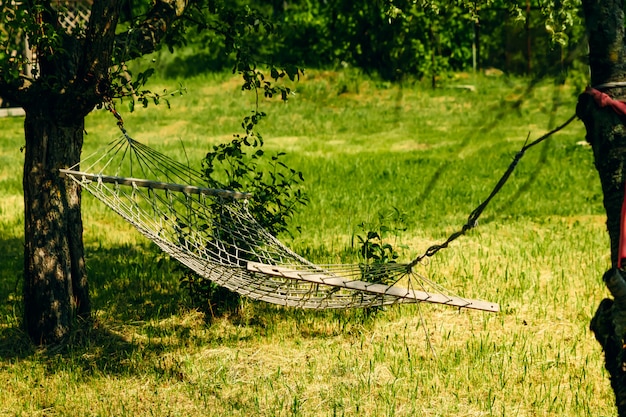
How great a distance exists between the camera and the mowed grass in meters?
4.54

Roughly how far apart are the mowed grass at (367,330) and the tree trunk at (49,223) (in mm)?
230

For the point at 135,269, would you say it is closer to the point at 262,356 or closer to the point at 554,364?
the point at 262,356

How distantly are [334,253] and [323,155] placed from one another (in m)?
5.96

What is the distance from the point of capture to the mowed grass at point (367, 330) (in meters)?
4.54

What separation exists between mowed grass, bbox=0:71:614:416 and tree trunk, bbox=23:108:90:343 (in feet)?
0.75

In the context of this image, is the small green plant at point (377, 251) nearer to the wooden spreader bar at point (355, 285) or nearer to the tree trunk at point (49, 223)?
the wooden spreader bar at point (355, 285)

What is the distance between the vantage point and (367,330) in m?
5.63

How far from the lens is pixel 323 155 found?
Result: 1332cm

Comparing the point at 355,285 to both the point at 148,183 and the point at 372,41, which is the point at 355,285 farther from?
the point at 372,41

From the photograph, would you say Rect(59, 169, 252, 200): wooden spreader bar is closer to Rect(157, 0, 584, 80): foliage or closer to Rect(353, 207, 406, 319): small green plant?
Rect(353, 207, 406, 319): small green plant

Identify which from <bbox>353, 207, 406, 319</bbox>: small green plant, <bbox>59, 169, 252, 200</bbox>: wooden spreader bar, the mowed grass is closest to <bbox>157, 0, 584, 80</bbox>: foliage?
the mowed grass

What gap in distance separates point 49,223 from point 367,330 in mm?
2175

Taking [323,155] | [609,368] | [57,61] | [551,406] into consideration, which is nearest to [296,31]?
[323,155]

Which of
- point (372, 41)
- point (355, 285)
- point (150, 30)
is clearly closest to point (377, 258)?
point (355, 285)
